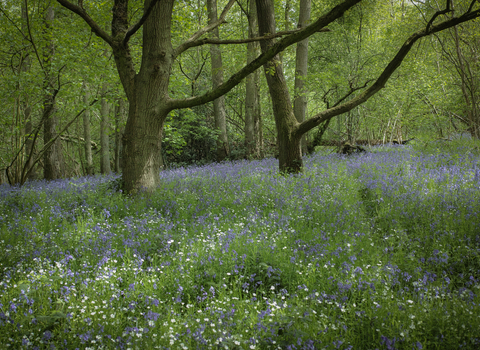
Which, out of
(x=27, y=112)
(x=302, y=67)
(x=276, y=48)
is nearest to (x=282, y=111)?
(x=276, y=48)

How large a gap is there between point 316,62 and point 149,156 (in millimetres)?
13859

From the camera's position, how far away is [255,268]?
3641 millimetres

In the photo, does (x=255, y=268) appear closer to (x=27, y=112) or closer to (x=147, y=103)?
(x=147, y=103)

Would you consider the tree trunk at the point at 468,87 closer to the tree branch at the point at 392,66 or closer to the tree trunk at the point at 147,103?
the tree branch at the point at 392,66

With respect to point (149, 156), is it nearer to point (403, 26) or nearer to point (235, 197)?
point (235, 197)

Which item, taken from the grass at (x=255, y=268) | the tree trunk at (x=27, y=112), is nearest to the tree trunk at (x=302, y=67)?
the grass at (x=255, y=268)

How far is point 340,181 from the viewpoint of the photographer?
7.34 m

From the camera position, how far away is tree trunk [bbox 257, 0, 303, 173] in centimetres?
836

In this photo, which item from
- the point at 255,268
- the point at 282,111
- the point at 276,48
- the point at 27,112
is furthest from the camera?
the point at 27,112

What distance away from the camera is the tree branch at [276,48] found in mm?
5504

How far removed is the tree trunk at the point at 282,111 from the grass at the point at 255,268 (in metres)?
1.11

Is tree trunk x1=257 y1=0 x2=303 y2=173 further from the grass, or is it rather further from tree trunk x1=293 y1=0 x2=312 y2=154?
tree trunk x1=293 y1=0 x2=312 y2=154

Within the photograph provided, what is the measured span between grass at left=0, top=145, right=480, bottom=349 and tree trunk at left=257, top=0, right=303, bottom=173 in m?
1.11

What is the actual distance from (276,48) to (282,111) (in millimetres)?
2735
